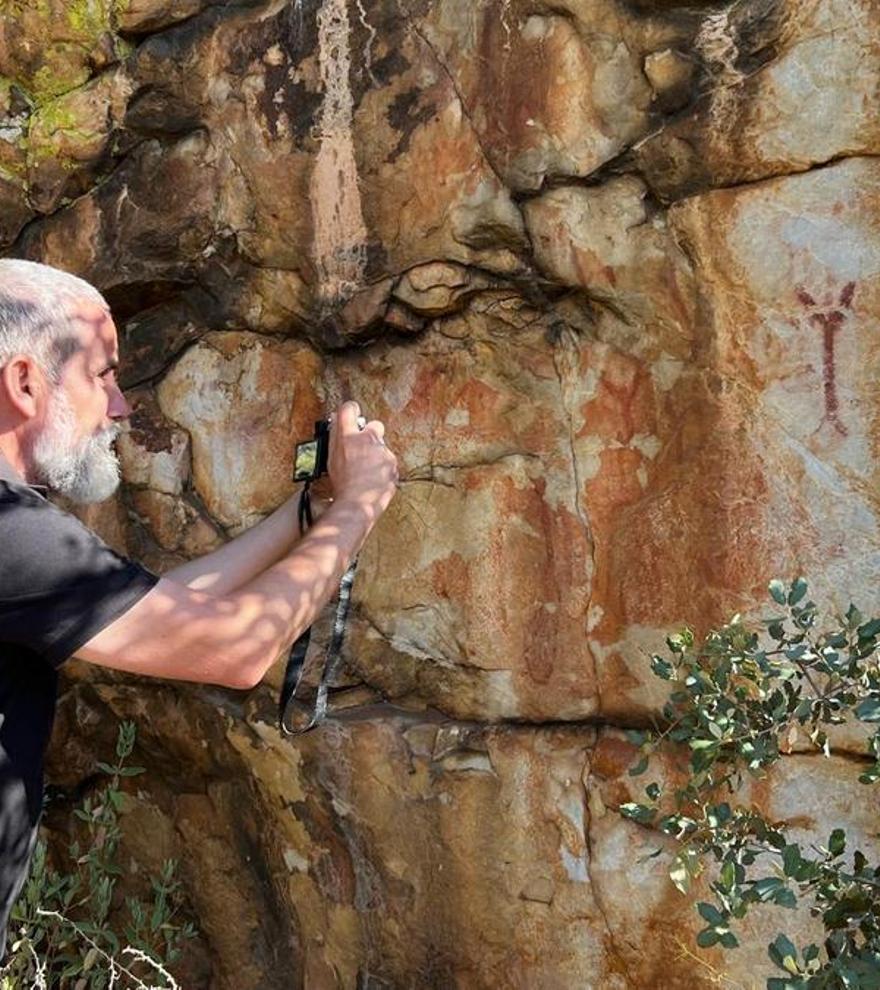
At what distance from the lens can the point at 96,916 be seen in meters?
3.97

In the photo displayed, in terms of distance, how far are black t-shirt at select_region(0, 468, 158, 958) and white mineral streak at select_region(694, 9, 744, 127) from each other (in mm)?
1590

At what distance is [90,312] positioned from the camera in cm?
247

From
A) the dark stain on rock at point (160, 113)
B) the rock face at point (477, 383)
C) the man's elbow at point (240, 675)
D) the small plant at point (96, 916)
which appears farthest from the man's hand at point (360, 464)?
the small plant at point (96, 916)

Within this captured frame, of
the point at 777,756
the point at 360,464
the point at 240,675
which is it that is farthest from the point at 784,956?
the point at 360,464

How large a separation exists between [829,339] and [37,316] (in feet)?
5.09

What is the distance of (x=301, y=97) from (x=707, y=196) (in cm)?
107

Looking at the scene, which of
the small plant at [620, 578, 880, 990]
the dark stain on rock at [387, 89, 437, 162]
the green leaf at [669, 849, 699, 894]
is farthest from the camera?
the dark stain on rock at [387, 89, 437, 162]

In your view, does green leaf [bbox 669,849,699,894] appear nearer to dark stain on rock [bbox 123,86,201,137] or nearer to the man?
the man

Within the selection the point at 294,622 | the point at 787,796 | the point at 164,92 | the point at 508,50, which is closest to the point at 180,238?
the point at 164,92

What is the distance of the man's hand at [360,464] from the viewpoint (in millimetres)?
2547

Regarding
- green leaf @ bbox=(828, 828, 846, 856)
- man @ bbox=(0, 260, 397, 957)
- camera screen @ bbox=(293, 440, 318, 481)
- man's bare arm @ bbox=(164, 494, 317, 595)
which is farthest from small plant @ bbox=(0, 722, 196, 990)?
green leaf @ bbox=(828, 828, 846, 856)

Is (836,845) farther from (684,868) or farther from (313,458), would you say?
(313,458)

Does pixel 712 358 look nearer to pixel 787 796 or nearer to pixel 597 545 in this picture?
pixel 597 545

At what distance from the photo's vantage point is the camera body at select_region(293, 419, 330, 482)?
110 inches
